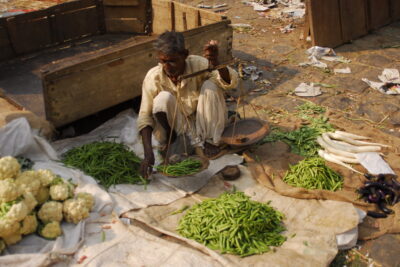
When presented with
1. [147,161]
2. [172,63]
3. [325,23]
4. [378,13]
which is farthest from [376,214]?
[378,13]

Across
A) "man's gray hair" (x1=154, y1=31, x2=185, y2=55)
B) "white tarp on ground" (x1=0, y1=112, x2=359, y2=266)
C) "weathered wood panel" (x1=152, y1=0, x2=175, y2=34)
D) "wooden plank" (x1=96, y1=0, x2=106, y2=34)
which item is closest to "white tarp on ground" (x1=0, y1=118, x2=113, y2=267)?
"white tarp on ground" (x1=0, y1=112, x2=359, y2=266)

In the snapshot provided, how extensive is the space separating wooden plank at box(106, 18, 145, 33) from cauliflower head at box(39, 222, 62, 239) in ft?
14.6

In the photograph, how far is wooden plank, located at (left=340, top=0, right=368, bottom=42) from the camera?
24.9 ft

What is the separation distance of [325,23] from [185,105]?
3.94m

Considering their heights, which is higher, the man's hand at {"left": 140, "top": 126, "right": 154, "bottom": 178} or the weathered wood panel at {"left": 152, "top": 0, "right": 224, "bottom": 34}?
the weathered wood panel at {"left": 152, "top": 0, "right": 224, "bottom": 34}

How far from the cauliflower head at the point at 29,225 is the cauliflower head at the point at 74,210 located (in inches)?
9.7

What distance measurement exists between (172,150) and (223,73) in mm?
961

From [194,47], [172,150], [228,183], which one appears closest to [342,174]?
[228,183]

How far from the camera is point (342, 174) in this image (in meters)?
4.27

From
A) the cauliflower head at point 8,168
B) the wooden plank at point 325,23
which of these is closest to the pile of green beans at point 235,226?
the cauliflower head at point 8,168

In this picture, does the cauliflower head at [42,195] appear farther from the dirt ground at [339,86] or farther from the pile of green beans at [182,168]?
the dirt ground at [339,86]

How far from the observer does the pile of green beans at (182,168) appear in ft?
13.5

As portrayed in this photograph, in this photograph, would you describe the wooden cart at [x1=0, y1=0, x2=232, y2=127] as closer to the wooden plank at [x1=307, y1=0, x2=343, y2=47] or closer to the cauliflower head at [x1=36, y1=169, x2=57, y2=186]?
the cauliflower head at [x1=36, y1=169, x2=57, y2=186]

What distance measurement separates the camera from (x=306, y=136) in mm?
4949
